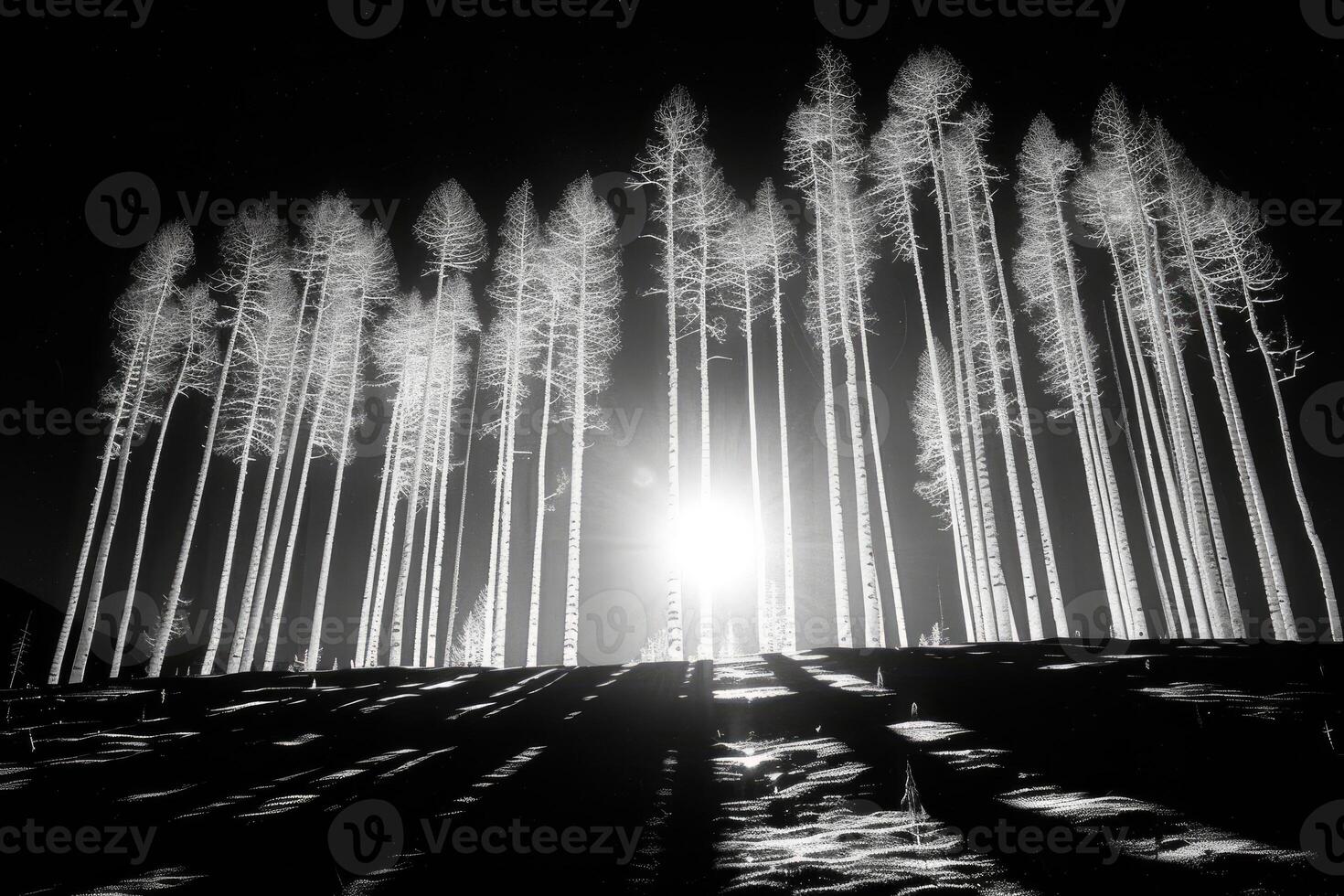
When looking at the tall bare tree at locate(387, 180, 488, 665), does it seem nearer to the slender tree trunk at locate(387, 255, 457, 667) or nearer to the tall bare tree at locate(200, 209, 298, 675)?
the slender tree trunk at locate(387, 255, 457, 667)

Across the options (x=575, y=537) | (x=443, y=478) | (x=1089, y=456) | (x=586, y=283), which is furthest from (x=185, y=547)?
(x=1089, y=456)

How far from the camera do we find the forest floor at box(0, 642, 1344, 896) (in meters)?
3.96

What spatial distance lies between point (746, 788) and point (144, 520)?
Answer: 73.4ft

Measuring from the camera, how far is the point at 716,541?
1867 centimetres

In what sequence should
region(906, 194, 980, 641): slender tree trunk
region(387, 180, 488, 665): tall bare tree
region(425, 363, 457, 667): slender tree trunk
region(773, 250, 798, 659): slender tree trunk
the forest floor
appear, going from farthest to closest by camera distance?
region(387, 180, 488, 665): tall bare tree, region(425, 363, 457, 667): slender tree trunk, region(773, 250, 798, 659): slender tree trunk, region(906, 194, 980, 641): slender tree trunk, the forest floor

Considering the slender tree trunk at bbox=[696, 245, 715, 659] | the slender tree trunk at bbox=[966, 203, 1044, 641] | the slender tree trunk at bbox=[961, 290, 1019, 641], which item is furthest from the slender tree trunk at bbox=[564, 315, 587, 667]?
the slender tree trunk at bbox=[966, 203, 1044, 641]

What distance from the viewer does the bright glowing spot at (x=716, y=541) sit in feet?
56.0

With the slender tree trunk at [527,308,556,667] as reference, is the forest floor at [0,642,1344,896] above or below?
below

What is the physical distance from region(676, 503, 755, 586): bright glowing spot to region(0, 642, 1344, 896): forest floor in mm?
7491

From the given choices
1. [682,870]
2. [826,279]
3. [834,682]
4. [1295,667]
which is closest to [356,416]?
[826,279]

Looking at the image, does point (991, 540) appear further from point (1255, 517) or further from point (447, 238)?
point (447, 238)

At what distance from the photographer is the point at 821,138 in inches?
722

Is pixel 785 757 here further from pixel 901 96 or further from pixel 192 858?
pixel 901 96

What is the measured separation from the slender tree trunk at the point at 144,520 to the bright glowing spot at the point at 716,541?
17.1 meters
